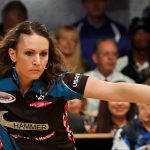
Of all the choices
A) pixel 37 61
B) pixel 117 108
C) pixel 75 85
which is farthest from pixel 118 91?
pixel 117 108

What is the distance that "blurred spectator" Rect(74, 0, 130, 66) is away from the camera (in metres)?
5.51

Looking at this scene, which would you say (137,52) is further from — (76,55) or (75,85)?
(75,85)

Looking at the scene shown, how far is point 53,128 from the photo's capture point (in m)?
2.75

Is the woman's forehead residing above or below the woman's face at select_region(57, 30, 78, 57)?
above

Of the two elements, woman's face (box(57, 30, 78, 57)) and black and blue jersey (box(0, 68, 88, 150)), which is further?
woman's face (box(57, 30, 78, 57))

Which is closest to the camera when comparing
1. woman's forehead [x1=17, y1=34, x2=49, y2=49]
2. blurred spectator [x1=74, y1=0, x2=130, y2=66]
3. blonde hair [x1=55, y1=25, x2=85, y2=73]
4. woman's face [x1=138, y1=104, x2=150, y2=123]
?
woman's forehead [x1=17, y1=34, x2=49, y2=49]

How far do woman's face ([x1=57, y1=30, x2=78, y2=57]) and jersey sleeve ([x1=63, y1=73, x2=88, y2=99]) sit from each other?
7.97 ft

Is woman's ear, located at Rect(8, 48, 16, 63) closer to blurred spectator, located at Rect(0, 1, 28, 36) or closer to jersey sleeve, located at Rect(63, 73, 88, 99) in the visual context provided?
jersey sleeve, located at Rect(63, 73, 88, 99)

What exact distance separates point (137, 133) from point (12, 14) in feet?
6.60

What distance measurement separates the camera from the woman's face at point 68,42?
16.9 ft

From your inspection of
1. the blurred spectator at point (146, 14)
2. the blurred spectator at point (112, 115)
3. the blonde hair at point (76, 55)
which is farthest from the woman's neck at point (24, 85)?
the blurred spectator at point (146, 14)

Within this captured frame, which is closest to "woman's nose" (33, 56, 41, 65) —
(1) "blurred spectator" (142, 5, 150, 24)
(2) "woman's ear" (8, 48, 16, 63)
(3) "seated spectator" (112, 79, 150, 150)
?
(2) "woman's ear" (8, 48, 16, 63)

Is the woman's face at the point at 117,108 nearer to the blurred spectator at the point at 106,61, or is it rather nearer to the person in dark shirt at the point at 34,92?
the blurred spectator at the point at 106,61

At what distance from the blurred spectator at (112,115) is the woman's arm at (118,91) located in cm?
175
